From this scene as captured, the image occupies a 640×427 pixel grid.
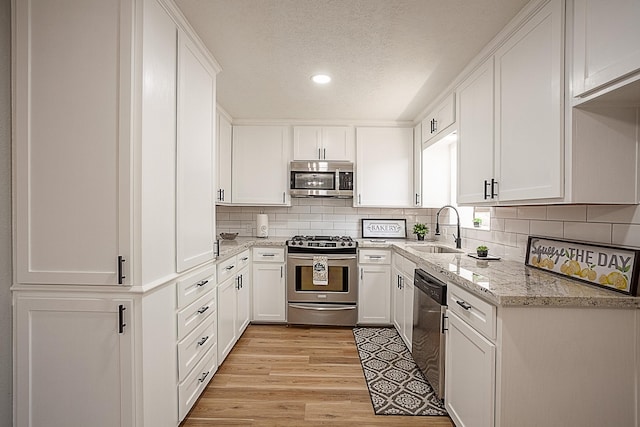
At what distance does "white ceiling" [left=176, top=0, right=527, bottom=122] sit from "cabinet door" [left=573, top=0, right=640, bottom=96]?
447 millimetres

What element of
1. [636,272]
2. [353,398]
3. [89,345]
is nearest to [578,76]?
[636,272]

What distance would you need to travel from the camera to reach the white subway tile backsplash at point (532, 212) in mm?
1964

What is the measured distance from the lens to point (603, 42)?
47.5 inches

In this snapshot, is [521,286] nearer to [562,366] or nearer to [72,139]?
[562,366]

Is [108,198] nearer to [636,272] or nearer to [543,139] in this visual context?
[543,139]

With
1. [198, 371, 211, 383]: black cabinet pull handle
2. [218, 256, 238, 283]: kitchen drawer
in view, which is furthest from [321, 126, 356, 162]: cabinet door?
[198, 371, 211, 383]: black cabinet pull handle

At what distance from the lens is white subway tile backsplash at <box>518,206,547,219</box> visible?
6.44 ft

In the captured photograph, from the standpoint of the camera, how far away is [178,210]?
170 cm

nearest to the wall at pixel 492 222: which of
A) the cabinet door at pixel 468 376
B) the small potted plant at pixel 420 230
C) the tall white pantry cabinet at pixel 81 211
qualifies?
the small potted plant at pixel 420 230

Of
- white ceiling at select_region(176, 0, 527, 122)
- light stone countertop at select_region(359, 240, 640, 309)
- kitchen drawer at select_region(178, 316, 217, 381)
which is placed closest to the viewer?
light stone countertop at select_region(359, 240, 640, 309)

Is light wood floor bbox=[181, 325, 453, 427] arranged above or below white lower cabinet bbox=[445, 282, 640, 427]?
below

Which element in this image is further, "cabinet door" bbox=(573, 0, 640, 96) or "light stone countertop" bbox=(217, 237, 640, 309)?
"light stone countertop" bbox=(217, 237, 640, 309)

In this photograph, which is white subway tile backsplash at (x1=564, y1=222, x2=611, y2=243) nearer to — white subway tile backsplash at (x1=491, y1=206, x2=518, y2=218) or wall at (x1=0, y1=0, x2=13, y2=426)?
white subway tile backsplash at (x1=491, y1=206, x2=518, y2=218)

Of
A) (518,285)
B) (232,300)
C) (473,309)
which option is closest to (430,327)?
(473,309)
